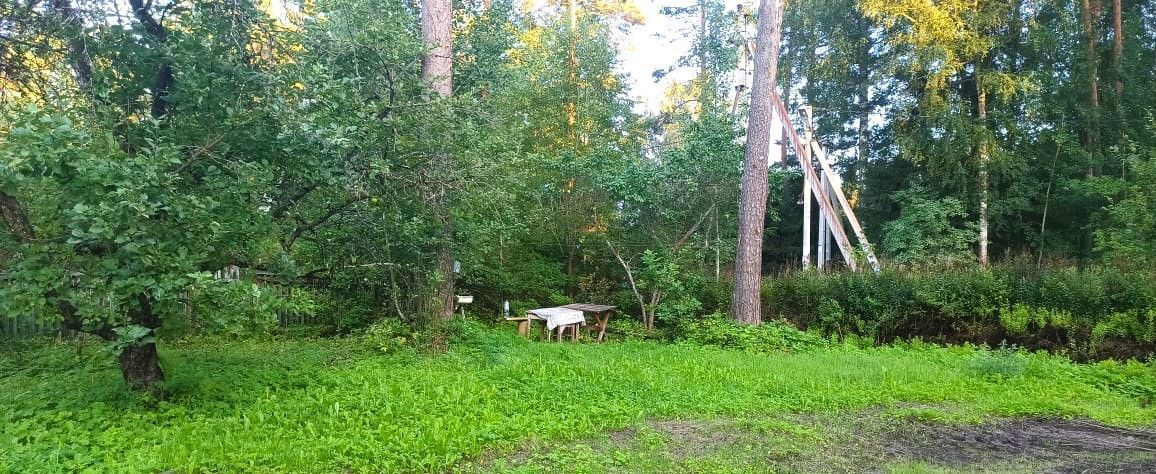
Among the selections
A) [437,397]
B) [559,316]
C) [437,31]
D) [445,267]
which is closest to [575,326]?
[559,316]

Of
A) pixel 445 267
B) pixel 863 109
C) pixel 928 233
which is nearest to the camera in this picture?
pixel 445 267

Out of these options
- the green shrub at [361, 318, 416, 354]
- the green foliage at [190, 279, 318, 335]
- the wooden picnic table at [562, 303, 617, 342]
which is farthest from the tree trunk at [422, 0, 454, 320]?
the green foliage at [190, 279, 318, 335]

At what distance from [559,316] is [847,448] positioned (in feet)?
19.4

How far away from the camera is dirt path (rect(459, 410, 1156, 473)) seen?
392cm

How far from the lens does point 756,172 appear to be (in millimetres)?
10375

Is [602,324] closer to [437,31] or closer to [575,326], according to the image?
[575,326]

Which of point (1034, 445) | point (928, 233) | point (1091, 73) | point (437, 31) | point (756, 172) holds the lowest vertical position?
point (1034, 445)

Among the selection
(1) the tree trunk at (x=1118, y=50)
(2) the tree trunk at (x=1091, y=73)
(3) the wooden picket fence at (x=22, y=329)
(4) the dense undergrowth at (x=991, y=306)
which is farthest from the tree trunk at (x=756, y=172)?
(1) the tree trunk at (x=1118, y=50)

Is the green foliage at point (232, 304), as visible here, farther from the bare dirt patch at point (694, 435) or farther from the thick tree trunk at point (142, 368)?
the bare dirt patch at point (694, 435)

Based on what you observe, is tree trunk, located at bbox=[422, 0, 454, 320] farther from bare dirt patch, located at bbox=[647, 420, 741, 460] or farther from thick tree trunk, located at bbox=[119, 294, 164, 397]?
bare dirt patch, located at bbox=[647, 420, 741, 460]

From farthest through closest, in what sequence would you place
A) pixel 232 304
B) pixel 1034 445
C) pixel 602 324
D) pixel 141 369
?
1. pixel 602 324
2. pixel 141 369
3. pixel 1034 445
4. pixel 232 304

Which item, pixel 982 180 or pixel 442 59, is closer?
pixel 442 59

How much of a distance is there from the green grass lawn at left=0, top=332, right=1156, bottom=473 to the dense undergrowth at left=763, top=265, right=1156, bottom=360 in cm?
107

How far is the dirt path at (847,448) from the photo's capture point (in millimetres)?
3918
